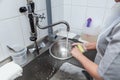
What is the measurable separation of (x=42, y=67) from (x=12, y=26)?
0.36 metres

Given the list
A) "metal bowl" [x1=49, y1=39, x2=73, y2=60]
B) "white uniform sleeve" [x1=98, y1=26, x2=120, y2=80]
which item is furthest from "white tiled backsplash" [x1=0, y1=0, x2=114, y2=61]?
"white uniform sleeve" [x1=98, y1=26, x2=120, y2=80]

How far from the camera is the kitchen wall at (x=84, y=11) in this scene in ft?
3.59

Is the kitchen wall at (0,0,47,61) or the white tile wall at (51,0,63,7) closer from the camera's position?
the kitchen wall at (0,0,47,61)

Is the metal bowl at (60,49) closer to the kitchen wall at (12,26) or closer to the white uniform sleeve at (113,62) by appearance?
the kitchen wall at (12,26)

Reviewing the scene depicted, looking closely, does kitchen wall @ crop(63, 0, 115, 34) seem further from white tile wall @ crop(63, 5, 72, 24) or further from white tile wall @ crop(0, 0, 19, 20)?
white tile wall @ crop(0, 0, 19, 20)

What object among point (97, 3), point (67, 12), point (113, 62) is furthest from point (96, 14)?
point (113, 62)

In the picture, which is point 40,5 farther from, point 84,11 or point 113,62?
point 113,62

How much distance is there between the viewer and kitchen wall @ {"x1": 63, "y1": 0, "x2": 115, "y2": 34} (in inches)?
43.1

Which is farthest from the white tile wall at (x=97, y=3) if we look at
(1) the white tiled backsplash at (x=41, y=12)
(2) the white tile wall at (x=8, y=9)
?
(2) the white tile wall at (x=8, y=9)

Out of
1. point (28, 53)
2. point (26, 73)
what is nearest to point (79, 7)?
point (28, 53)

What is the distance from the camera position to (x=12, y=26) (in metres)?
0.81

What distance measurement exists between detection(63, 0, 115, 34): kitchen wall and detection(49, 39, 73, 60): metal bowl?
29cm

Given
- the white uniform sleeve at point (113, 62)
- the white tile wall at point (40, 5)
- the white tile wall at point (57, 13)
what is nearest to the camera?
the white uniform sleeve at point (113, 62)

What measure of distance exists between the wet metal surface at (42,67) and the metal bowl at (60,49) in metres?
0.06
